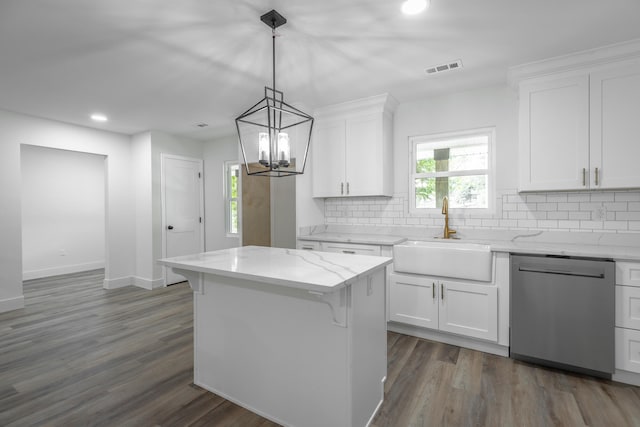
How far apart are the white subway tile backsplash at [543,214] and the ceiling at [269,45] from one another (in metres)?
1.20

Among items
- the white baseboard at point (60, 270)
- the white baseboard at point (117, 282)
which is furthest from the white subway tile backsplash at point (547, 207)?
the white baseboard at point (60, 270)

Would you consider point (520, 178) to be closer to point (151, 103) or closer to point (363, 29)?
point (363, 29)

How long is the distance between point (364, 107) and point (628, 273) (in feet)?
8.76

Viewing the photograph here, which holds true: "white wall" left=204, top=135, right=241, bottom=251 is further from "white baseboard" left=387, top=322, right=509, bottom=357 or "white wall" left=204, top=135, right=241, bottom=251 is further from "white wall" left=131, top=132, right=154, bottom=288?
"white baseboard" left=387, top=322, right=509, bottom=357

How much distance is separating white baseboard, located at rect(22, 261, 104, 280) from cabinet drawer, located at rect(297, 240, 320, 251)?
17.1ft

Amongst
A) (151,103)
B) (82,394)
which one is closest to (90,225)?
(151,103)

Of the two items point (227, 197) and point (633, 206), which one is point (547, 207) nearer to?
point (633, 206)

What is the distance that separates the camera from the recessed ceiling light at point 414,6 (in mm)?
1843

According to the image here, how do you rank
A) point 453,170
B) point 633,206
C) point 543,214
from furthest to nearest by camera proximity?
point 453,170, point 543,214, point 633,206

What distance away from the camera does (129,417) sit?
192 centimetres

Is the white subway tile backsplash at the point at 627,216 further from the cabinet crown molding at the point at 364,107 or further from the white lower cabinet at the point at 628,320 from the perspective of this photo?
the cabinet crown molding at the point at 364,107

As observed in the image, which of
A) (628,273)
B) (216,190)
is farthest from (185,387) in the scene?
(216,190)

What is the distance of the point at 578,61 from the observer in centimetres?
249

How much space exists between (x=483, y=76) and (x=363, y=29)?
4.79 ft
